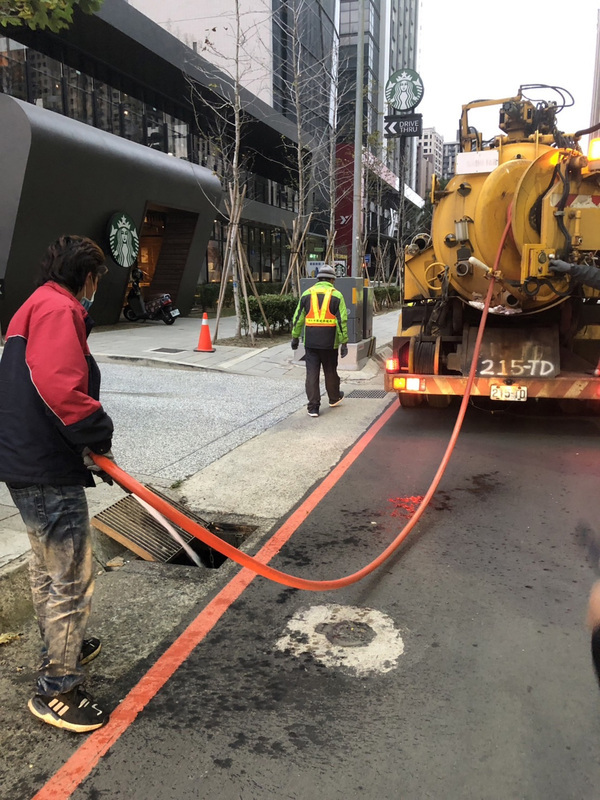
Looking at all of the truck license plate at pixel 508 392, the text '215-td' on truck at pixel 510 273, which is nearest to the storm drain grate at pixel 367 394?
the text '215-td' on truck at pixel 510 273

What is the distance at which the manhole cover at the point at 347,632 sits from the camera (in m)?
3.32

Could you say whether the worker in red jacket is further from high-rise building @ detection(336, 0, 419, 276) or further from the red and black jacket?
high-rise building @ detection(336, 0, 419, 276)

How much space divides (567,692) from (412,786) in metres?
0.95

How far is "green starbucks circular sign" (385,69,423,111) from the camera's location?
Answer: 83.0ft

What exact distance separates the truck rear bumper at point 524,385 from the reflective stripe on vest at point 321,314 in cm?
158

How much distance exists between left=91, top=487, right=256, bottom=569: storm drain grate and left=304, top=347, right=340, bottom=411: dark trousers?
377 cm

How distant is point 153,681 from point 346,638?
3.23 ft

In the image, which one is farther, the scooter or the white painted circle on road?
the scooter

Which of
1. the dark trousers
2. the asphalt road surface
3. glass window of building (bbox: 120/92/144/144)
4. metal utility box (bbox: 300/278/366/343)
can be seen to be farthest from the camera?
glass window of building (bbox: 120/92/144/144)

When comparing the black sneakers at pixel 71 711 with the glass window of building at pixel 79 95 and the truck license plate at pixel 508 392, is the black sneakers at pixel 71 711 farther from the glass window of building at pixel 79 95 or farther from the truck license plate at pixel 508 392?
the glass window of building at pixel 79 95

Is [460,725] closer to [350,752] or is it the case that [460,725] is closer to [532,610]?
[350,752]

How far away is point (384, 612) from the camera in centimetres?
362

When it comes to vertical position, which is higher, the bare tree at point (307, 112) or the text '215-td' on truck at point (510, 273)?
the bare tree at point (307, 112)

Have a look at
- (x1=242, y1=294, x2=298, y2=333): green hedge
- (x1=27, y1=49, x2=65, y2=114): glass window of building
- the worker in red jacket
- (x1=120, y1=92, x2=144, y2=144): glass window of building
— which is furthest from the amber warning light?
(x1=120, y1=92, x2=144, y2=144): glass window of building
